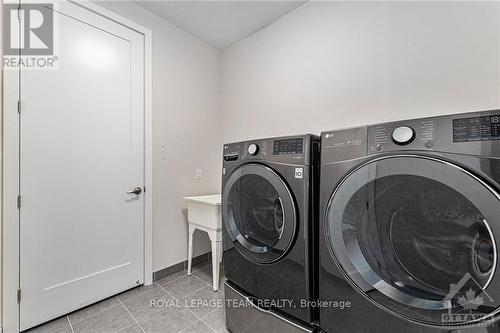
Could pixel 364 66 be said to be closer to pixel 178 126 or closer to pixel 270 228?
pixel 270 228

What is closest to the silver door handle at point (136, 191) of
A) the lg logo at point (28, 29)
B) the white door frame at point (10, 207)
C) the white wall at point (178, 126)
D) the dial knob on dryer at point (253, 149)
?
the white wall at point (178, 126)

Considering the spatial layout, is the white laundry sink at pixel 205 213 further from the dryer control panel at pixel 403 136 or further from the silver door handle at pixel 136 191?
the dryer control panel at pixel 403 136

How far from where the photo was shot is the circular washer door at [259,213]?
42.6 inches

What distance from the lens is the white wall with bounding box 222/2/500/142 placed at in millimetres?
1232

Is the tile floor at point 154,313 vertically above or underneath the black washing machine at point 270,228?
underneath

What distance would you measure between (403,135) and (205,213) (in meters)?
1.64

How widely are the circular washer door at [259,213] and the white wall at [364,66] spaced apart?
0.94 metres

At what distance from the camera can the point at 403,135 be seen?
0.77 m

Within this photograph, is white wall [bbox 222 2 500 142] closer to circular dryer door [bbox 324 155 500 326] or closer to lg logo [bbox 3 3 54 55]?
circular dryer door [bbox 324 155 500 326]

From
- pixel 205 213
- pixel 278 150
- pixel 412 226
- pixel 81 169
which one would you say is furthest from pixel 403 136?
pixel 81 169

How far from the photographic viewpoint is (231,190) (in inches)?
53.8

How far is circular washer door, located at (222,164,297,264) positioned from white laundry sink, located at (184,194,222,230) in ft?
1.83

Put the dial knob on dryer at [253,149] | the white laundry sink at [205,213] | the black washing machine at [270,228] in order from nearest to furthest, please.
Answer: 1. the black washing machine at [270,228]
2. the dial knob on dryer at [253,149]
3. the white laundry sink at [205,213]

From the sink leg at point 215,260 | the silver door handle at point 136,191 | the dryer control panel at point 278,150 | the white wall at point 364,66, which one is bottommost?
the sink leg at point 215,260
